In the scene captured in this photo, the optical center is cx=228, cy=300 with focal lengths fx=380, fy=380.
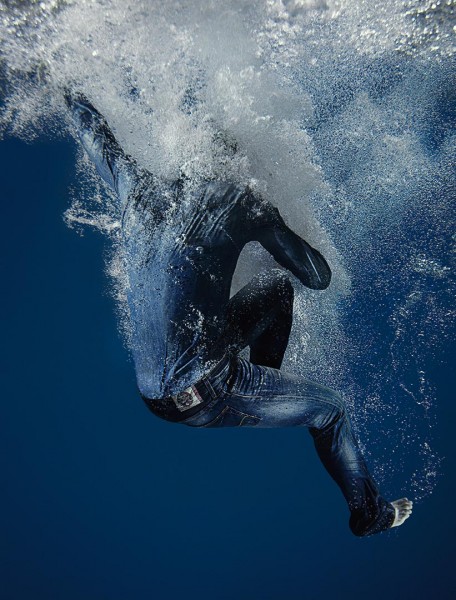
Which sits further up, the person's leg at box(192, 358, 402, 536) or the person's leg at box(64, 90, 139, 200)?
the person's leg at box(64, 90, 139, 200)

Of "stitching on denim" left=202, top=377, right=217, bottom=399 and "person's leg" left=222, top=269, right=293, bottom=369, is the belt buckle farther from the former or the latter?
"person's leg" left=222, top=269, right=293, bottom=369

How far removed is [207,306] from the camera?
1.39 m

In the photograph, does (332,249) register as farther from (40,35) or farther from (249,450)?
(249,450)

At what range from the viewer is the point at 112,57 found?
2.05m

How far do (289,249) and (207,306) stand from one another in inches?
18.3

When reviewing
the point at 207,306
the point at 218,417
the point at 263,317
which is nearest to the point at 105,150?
the point at 207,306

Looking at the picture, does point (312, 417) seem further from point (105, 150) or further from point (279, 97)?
point (279, 97)

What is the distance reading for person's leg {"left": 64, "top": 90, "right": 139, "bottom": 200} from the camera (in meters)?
1.51

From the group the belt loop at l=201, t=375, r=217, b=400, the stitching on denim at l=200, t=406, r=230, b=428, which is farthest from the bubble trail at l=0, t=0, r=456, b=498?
the stitching on denim at l=200, t=406, r=230, b=428

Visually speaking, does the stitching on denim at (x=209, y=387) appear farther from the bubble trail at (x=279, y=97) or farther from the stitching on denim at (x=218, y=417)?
the bubble trail at (x=279, y=97)

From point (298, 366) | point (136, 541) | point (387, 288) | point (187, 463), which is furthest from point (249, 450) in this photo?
point (298, 366)

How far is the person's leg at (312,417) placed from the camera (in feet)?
5.03

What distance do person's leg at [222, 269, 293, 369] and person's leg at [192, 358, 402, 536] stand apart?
9.0 inches

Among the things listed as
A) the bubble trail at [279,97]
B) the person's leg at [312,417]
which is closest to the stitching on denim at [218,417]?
the person's leg at [312,417]
